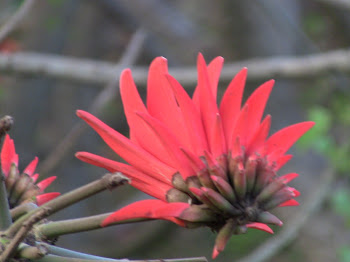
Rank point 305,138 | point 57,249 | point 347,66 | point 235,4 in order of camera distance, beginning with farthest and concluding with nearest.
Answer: point 235,4 → point 305,138 → point 347,66 → point 57,249

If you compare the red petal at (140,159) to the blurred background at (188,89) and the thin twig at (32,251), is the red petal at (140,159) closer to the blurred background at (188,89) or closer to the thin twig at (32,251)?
the thin twig at (32,251)

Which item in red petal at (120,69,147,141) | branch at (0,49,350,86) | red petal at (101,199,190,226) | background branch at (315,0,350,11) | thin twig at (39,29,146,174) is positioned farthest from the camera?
background branch at (315,0,350,11)

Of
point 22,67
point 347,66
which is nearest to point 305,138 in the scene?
point 347,66

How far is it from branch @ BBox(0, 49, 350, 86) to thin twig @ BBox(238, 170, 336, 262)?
57cm

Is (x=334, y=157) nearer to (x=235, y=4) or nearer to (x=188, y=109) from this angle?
(x=235, y=4)

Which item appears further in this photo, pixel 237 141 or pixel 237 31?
pixel 237 31

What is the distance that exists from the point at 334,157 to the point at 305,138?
0.56ft

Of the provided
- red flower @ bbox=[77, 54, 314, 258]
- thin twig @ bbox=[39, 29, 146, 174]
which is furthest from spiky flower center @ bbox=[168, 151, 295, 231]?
thin twig @ bbox=[39, 29, 146, 174]

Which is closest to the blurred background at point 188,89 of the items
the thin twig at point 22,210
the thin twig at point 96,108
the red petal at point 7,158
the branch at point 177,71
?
the branch at point 177,71

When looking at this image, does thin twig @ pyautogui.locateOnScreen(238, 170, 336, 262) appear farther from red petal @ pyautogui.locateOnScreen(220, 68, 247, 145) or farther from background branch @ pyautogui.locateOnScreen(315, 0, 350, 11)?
red petal @ pyautogui.locateOnScreen(220, 68, 247, 145)

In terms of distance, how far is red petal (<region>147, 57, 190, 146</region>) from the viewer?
59 cm

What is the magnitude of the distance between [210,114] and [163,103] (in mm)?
54

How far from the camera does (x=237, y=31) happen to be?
126 inches

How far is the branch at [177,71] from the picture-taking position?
2.11m
